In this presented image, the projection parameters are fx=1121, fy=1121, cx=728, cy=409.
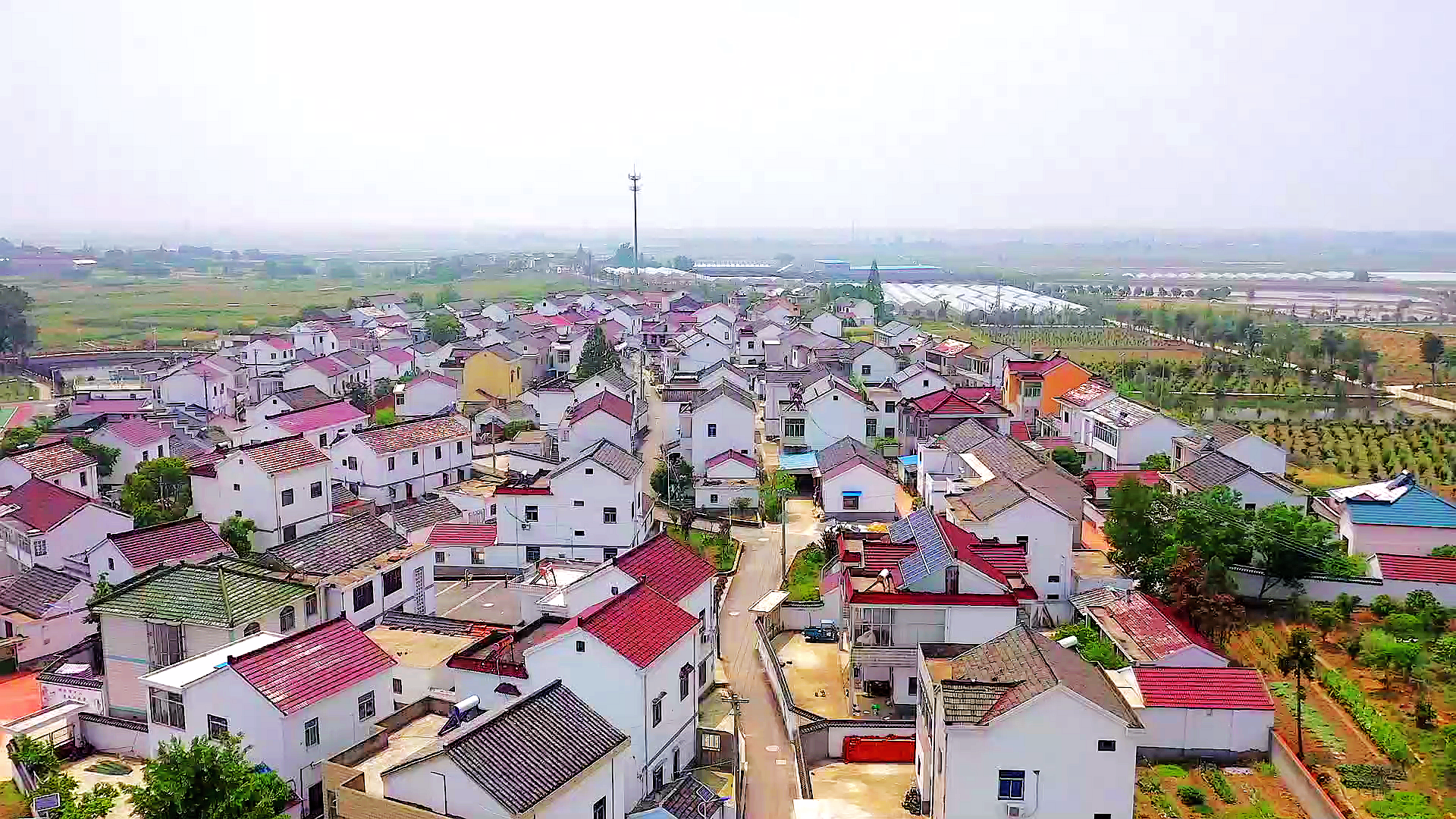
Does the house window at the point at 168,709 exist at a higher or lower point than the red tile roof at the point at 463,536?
higher

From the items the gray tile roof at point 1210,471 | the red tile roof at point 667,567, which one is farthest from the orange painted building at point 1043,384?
the red tile roof at point 667,567

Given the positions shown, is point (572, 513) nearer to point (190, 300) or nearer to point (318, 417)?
point (318, 417)

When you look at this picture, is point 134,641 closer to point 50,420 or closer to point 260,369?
point 50,420

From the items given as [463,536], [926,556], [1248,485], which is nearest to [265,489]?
[463,536]

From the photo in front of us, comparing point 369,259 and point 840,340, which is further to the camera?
point 369,259

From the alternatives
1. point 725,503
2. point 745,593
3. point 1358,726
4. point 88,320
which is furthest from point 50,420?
point 88,320

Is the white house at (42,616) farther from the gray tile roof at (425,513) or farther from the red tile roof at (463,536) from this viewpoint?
the red tile roof at (463,536)

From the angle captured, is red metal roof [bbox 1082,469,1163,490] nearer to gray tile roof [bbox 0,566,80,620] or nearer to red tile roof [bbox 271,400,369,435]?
red tile roof [bbox 271,400,369,435]
